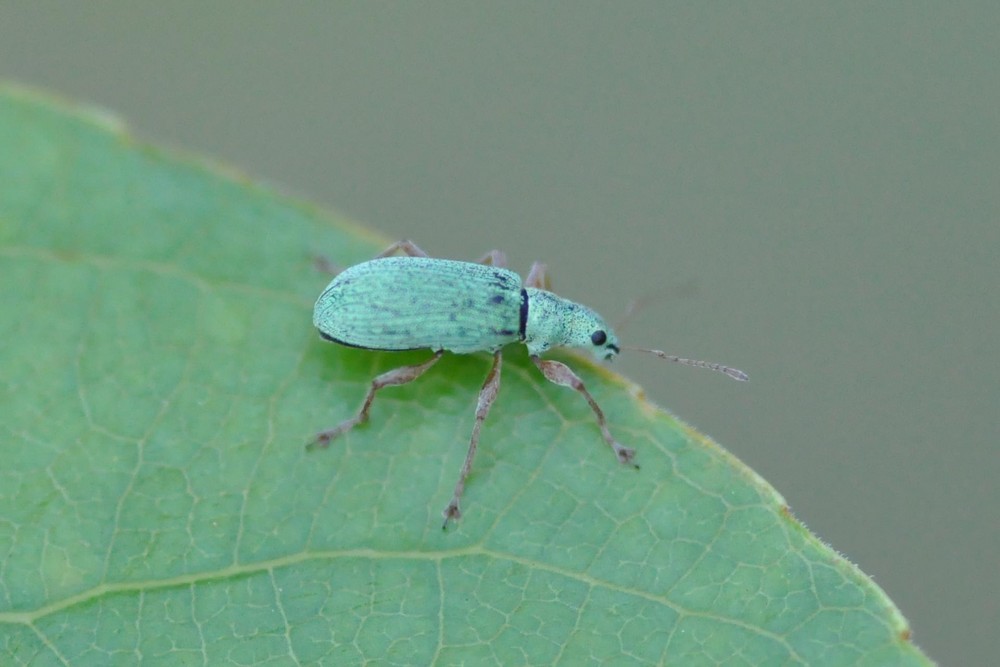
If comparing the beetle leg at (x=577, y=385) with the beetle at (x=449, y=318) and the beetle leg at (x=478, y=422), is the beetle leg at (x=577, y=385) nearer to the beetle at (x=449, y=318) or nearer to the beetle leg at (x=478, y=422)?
the beetle at (x=449, y=318)

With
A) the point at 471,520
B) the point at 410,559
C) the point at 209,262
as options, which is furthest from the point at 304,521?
the point at 209,262

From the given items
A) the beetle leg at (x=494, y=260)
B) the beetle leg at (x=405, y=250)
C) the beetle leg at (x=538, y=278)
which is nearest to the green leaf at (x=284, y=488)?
the beetle leg at (x=405, y=250)

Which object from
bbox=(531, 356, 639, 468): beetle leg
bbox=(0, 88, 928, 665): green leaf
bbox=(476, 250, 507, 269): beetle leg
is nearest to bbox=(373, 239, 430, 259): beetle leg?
bbox=(0, 88, 928, 665): green leaf

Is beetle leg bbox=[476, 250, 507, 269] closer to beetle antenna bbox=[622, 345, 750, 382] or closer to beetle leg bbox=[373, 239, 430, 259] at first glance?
beetle leg bbox=[373, 239, 430, 259]

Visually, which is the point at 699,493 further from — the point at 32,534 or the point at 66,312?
the point at 66,312

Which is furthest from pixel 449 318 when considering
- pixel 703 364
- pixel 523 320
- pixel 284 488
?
pixel 703 364
